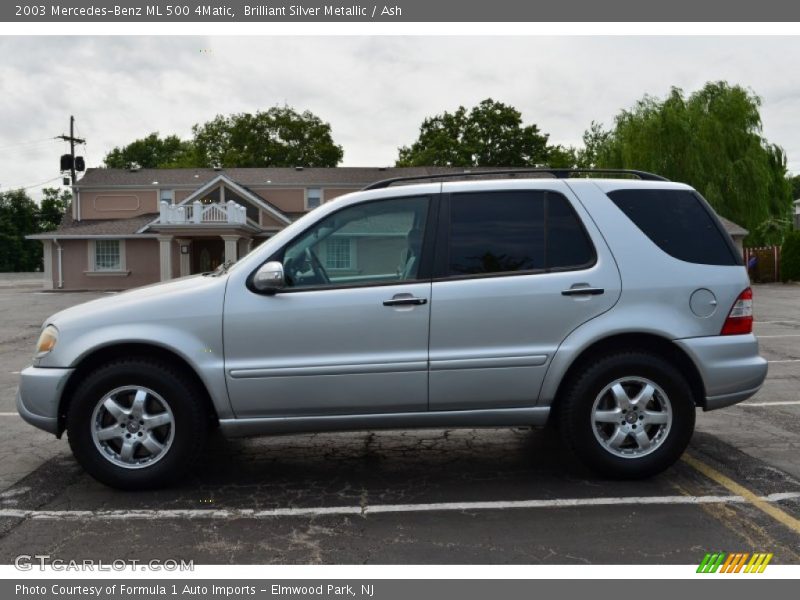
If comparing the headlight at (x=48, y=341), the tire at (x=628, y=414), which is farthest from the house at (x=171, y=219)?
the tire at (x=628, y=414)

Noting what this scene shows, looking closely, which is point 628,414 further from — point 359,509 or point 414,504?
point 359,509

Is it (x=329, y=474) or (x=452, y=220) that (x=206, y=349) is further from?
(x=452, y=220)

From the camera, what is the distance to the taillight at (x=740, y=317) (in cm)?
483

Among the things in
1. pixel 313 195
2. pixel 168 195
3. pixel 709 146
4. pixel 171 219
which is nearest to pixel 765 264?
pixel 709 146

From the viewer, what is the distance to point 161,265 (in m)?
36.1

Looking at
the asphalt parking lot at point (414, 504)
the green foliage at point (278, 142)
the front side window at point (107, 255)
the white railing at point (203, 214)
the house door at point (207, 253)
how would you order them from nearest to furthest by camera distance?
the asphalt parking lot at point (414, 504), the white railing at point (203, 214), the house door at point (207, 253), the front side window at point (107, 255), the green foliage at point (278, 142)

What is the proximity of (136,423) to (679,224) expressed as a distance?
12.0 ft

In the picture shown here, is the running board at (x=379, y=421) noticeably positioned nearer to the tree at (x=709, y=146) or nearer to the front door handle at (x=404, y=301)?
the front door handle at (x=404, y=301)

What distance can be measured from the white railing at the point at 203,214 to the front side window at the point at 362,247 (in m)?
30.7

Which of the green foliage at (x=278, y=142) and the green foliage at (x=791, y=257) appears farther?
the green foliage at (x=278, y=142)

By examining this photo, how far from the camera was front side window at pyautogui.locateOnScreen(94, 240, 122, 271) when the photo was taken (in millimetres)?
38688

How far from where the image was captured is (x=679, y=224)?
16.3ft

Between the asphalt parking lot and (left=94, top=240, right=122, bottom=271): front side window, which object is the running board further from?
(left=94, top=240, right=122, bottom=271): front side window
